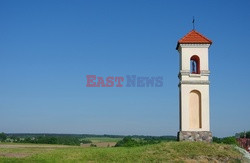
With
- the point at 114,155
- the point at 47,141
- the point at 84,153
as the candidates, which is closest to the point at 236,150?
the point at 114,155

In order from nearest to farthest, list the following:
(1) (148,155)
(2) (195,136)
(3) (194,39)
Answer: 1. (1) (148,155)
2. (2) (195,136)
3. (3) (194,39)

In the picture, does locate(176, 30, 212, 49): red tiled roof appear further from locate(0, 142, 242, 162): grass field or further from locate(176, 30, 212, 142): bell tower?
locate(0, 142, 242, 162): grass field

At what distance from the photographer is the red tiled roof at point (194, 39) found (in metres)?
24.4

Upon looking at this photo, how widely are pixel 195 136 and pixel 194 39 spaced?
22.1 ft

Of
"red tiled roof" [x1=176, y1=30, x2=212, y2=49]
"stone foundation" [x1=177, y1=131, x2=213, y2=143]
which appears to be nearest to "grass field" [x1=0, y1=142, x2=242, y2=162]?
"stone foundation" [x1=177, y1=131, x2=213, y2=143]

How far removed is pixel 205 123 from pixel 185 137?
1704mm

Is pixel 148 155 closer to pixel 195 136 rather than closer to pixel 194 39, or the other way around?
pixel 195 136

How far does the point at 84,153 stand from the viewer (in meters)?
19.6

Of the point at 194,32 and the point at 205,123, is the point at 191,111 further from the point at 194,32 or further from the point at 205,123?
the point at 194,32

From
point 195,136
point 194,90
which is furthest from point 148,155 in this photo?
point 194,90

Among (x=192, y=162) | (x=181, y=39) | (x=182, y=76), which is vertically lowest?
(x=192, y=162)

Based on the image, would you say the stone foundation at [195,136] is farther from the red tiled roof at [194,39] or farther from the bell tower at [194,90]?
the red tiled roof at [194,39]

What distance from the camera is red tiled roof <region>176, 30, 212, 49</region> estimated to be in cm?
2444

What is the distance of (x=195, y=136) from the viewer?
2367 centimetres
